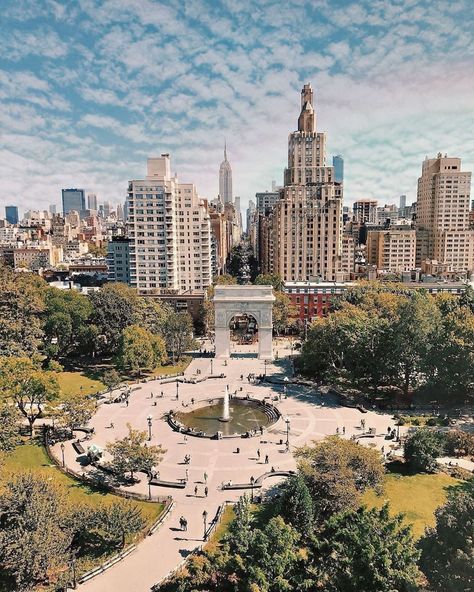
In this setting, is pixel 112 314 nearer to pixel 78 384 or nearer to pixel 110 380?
pixel 78 384

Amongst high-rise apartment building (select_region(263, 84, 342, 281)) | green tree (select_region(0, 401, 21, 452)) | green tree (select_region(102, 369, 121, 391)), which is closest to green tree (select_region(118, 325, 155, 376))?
green tree (select_region(102, 369, 121, 391))

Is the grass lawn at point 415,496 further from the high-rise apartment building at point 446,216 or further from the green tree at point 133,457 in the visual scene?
the high-rise apartment building at point 446,216

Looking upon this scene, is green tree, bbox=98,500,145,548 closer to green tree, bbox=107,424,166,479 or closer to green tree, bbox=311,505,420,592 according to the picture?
green tree, bbox=107,424,166,479

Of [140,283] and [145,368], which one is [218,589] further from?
[140,283]

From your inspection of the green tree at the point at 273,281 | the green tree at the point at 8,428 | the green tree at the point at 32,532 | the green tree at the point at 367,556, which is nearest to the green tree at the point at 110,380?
the green tree at the point at 8,428

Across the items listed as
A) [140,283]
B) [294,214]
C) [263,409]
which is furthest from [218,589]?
[294,214]

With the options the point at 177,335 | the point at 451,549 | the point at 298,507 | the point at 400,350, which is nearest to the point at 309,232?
the point at 177,335
